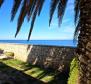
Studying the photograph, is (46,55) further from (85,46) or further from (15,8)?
A: (85,46)

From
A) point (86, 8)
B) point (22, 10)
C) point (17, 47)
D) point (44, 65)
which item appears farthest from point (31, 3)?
point (17, 47)

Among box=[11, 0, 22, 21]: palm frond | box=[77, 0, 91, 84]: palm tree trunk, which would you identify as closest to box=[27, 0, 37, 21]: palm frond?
box=[11, 0, 22, 21]: palm frond

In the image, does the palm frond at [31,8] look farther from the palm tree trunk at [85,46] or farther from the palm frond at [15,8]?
the palm tree trunk at [85,46]

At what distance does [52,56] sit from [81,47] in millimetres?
10904

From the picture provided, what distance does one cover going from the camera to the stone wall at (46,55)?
15.6m

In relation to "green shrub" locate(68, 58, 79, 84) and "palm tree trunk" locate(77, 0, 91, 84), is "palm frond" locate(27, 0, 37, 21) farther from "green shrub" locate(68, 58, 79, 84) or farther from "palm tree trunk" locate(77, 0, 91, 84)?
"palm tree trunk" locate(77, 0, 91, 84)

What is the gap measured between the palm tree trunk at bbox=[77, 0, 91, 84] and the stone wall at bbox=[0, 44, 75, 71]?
8625mm

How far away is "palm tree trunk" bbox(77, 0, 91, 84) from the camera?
6047 millimetres

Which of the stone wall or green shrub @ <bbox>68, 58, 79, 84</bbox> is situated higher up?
green shrub @ <bbox>68, 58, 79, 84</bbox>

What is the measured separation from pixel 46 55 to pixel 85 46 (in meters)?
12.3

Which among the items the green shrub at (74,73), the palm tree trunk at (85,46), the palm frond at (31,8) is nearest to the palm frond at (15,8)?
the palm frond at (31,8)

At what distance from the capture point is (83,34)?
637 centimetres

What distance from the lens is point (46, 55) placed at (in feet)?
60.4

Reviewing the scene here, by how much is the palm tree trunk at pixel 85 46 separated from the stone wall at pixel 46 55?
8.62 meters
